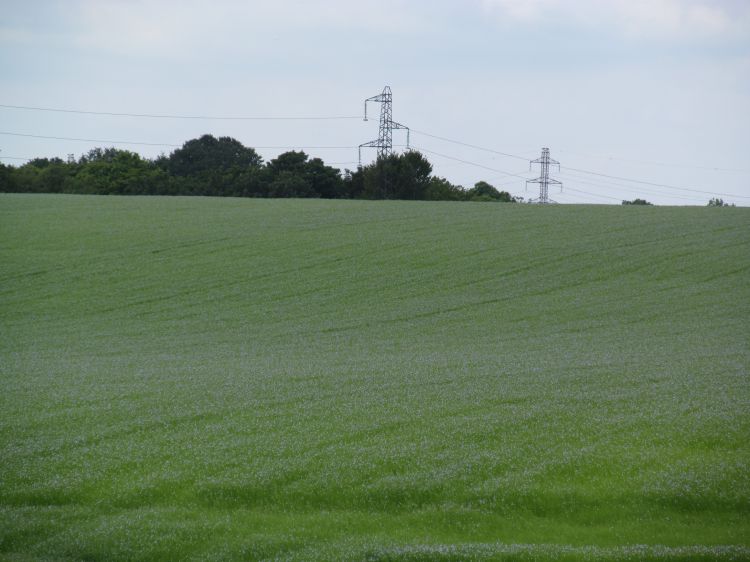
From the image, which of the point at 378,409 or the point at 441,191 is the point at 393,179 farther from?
the point at 378,409

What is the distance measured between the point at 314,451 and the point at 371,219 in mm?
39219

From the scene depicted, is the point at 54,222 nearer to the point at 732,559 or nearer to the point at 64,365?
the point at 64,365

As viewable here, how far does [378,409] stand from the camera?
1357 centimetres

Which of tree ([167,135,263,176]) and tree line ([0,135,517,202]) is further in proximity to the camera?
tree ([167,135,263,176])

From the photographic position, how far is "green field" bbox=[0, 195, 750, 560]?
8.96 metres

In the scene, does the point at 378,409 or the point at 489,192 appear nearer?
the point at 378,409

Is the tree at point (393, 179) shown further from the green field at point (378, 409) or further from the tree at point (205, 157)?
the green field at point (378, 409)

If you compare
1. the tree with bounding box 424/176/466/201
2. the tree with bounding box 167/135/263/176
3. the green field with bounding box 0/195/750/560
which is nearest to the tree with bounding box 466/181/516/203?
the tree with bounding box 424/176/466/201

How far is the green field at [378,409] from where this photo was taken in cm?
896

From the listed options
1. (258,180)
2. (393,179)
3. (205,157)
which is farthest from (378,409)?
(205,157)

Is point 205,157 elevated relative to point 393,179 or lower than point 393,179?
elevated

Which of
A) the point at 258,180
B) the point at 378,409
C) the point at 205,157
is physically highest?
the point at 205,157

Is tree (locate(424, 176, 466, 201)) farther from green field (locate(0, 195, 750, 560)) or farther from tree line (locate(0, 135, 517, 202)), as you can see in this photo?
green field (locate(0, 195, 750, 560))

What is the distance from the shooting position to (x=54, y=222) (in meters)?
48.2
